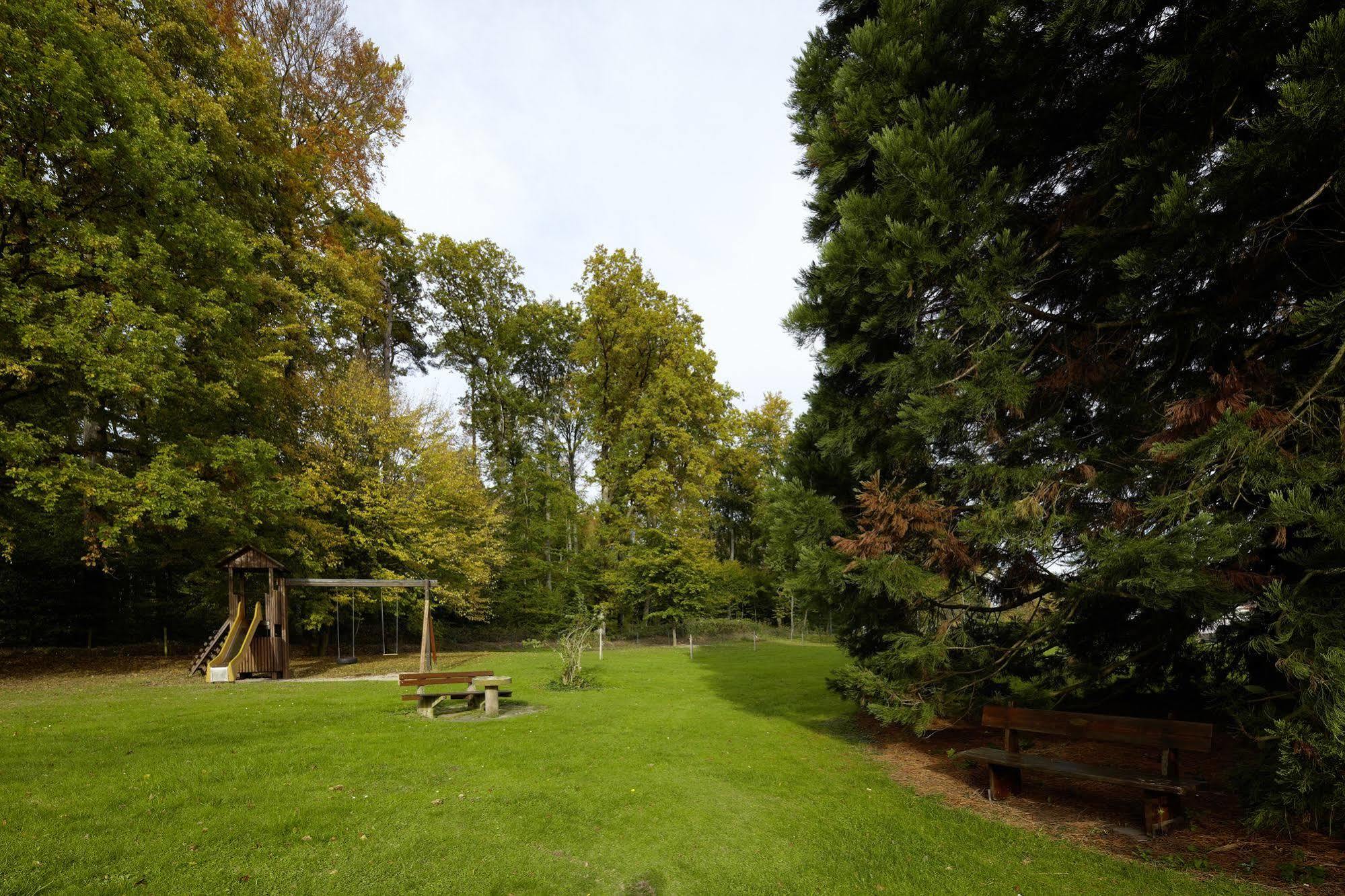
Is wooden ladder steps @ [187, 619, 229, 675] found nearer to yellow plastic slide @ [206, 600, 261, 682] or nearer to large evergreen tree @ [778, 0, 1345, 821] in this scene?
yellow plastic slide @ [206, 600, 261, 682]

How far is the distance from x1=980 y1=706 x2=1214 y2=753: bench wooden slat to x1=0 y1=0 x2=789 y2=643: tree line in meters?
14.7

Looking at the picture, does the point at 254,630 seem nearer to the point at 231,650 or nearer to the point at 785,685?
the point at 231,650

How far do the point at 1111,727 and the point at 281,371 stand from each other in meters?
19.6

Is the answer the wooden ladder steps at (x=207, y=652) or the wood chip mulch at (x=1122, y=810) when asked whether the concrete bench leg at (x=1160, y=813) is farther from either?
the wooden ladder steps at (x=207, y=652)

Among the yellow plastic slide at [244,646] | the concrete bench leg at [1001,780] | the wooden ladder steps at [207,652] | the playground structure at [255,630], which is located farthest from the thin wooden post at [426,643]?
the concrete bench leg at [1001,780]

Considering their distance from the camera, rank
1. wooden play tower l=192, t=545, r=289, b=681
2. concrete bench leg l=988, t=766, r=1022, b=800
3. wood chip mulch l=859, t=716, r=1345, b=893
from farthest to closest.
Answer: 1. wooden play tower l=192, t=545, r=289, b=681
2. concrete bench leg l=988, t=766, r=1022, b=800
3. wood chip mulch l=859, t=716, r=1345, b=893

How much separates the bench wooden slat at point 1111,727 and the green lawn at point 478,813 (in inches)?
39.7

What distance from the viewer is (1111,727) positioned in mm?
5020

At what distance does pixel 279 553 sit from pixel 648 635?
48.5 feet

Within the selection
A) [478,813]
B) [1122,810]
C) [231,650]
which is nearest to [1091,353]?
[1122,810]

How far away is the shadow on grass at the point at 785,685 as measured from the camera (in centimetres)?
935

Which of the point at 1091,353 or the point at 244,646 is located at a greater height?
the point at 1091,353

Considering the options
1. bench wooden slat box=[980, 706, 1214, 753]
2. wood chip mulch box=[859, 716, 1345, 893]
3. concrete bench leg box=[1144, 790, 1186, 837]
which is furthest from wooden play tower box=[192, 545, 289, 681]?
concrete bench leg box=[1144, 790, 1186, 837]

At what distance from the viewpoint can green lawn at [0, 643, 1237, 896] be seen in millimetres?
3893
